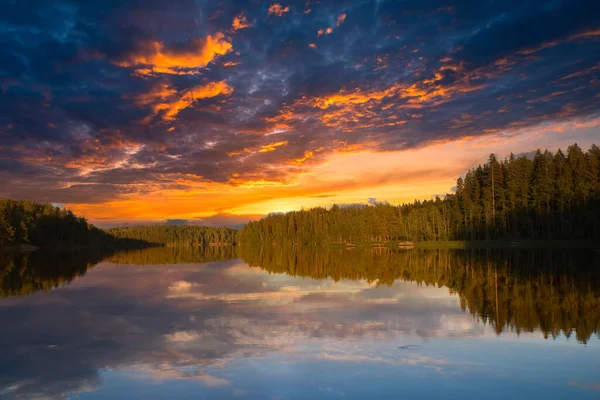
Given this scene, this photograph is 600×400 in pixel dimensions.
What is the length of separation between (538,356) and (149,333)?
12478 mm

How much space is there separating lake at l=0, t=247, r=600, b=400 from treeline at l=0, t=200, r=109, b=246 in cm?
12686

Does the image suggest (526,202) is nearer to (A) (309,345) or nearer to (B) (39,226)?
(A) (309,345)

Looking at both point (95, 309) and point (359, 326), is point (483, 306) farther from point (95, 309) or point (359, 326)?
point (95, 309)

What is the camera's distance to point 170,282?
3294 centimetres

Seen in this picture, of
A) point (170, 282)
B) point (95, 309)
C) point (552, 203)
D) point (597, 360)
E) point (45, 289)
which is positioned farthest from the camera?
point (552, 203)

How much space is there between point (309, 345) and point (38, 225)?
156 meters

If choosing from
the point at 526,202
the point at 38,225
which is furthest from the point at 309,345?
the point at 38,225

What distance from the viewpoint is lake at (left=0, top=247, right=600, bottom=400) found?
962 centimetres

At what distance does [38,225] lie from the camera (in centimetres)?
14162

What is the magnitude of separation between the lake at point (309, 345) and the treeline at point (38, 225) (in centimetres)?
12686

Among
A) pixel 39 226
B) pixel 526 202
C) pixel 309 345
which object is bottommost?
pixel 309 345

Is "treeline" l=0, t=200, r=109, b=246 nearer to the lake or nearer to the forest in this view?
the forest

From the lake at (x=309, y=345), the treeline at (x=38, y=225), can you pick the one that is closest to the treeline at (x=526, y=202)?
the lake at (x=309, y=345)

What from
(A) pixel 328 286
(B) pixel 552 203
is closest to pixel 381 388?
(A) pixel 328 286
